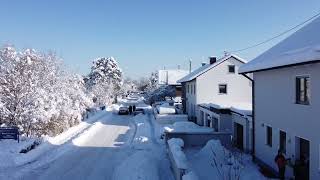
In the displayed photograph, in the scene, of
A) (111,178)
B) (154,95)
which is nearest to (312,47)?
(111,178)

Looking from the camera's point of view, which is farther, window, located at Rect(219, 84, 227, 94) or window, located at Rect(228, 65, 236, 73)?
window, located at Rect(219, 84, 227, 94)

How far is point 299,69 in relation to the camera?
14117mm

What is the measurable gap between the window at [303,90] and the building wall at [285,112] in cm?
20

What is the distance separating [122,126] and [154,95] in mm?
35029

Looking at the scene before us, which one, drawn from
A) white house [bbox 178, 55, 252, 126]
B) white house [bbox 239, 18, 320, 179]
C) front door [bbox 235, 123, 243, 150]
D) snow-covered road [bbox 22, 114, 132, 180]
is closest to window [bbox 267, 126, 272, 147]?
white house [bbox 239, 18, 320, 179]

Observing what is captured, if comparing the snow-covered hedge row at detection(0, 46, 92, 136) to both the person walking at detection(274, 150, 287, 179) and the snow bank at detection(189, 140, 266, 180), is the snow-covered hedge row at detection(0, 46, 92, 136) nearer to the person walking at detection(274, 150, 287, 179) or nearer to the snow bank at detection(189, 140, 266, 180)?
the snow bank at detection(189, 140, 266, 180)

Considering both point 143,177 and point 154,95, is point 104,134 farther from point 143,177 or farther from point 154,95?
point 154,95

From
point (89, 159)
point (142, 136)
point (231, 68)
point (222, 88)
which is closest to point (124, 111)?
point (222, 88)

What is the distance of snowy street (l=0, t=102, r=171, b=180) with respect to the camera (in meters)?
17.6

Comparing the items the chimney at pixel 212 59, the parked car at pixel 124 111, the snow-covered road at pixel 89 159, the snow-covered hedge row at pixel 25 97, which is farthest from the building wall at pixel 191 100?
the snow-covered hedge row at pixel 25 97

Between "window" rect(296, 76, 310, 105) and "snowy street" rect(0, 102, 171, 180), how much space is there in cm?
622

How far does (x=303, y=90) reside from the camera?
1434 centimetres

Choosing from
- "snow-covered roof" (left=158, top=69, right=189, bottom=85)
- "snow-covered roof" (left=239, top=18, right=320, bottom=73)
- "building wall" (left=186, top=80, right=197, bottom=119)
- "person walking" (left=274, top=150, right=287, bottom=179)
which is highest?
"snow-covered roof" (left=158, top=69, right=189, bottom=85)

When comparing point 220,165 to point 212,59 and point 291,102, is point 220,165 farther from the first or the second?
point 212,59
